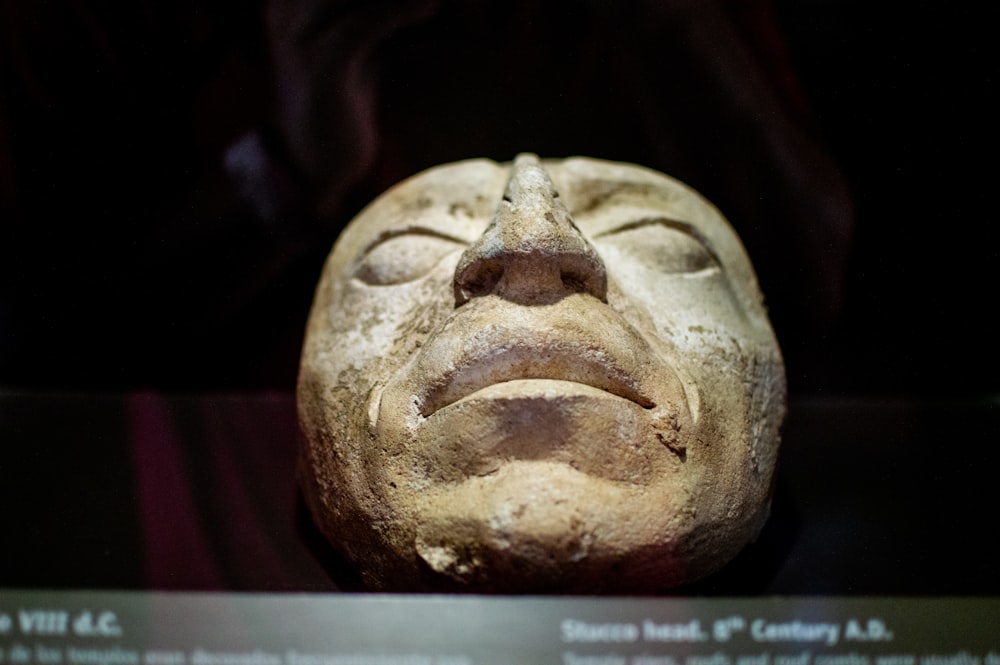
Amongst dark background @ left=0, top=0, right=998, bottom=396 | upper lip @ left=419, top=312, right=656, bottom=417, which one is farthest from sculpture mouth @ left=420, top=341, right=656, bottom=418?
dark background @ left=0, top=0, right=998, bottom=396

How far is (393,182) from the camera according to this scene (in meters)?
2.19

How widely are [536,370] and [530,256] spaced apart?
0.61 ft

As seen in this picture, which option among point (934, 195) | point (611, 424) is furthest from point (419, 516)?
point (934, 195)

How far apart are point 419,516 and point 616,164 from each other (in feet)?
3.18

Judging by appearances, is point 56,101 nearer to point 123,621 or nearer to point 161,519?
point 161,519

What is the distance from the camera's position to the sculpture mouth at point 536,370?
58.9 inches

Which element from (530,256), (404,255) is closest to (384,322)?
(404,255)

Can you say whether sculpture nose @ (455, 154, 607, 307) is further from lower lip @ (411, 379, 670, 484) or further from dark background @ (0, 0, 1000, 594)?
dark background @ (0, 0, 1000, 594)

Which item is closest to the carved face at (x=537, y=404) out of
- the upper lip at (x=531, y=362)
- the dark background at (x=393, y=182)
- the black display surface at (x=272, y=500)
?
the upper lip at (x=531, y=362)

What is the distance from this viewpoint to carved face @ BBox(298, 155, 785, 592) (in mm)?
1429

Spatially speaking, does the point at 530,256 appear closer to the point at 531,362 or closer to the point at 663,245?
the point at 531,362

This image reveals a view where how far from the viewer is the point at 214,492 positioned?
2.10 metres

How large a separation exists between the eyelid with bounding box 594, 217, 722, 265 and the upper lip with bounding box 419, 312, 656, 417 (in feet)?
1.39

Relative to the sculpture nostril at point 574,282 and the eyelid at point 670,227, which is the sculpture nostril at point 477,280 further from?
the eyelid at point 670,227
